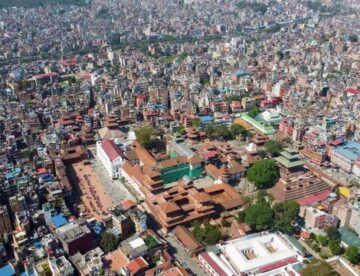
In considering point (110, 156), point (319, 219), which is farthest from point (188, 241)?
point (110, 156)

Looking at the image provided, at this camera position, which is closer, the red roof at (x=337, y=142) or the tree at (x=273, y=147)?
the tree at (x=273, y=147)

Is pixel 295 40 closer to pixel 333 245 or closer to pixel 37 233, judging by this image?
pixel 333 245

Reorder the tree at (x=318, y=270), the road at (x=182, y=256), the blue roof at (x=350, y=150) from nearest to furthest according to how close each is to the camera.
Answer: the tree at (x=318, y=270), the road at (x=182, y=256), the blue roof at (x=350, y=150)

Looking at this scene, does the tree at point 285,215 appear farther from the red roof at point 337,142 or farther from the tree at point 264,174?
the red roof at point 337,142

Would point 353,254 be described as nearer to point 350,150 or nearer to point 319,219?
point 319,219

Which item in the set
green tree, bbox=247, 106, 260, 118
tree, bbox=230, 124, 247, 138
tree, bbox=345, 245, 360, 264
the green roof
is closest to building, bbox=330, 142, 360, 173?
tree, bbox=230, 124, 247, 138

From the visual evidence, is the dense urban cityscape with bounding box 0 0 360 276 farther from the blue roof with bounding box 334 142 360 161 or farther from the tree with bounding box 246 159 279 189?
the blue roof with bounding box 334 142 360 161

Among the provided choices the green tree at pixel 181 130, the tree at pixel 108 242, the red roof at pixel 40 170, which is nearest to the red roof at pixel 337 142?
the green tree at pixel 181 130
